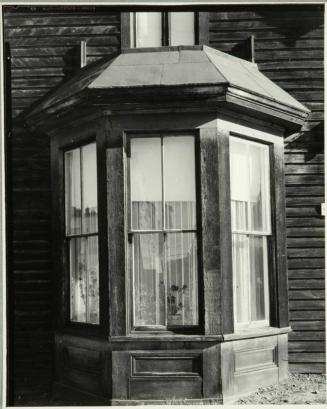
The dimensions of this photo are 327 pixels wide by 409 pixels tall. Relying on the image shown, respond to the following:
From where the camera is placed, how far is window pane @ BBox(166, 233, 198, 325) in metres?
6.00

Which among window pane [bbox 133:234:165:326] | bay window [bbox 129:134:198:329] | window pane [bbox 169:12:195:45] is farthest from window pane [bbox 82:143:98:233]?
window pane [bbox 169:12:195:45]

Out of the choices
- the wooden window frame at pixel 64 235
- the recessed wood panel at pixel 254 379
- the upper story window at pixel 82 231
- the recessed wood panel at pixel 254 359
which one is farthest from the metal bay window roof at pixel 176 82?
the recessed wood panel at pixel 254 379

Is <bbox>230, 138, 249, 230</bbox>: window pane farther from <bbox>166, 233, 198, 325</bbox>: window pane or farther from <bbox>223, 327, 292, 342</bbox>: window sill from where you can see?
<bbox>223, 327, 292, 342</bbox>: window sill

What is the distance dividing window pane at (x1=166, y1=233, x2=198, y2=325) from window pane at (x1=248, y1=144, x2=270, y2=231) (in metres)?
0.84

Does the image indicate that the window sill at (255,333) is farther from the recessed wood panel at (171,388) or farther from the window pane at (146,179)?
the window pane at (146,179)

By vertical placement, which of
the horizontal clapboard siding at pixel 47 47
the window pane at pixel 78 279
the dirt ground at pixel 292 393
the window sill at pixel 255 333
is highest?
the horizontal clapboard siding at pixel 47 47

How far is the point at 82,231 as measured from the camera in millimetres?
6539

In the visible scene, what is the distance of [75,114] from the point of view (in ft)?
20.5

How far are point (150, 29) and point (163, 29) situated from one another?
0.52 feet

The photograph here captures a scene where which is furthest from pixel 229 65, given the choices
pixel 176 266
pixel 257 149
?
pixel 176 266

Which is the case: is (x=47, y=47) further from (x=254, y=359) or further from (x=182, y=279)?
(x=254, y=359)

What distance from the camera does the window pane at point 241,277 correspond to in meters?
6.22

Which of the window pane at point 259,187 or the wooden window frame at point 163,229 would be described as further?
the window pane at point 259,187

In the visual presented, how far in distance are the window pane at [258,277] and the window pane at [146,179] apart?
1.19 metres
